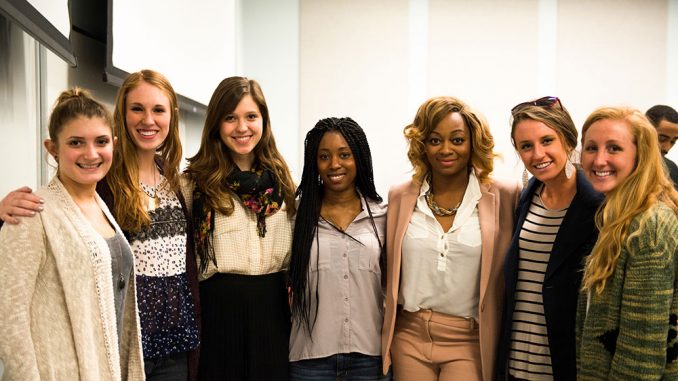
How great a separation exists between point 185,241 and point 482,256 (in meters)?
1.09

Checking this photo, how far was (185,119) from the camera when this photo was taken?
4305mm

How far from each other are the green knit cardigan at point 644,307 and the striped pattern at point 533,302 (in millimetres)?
366

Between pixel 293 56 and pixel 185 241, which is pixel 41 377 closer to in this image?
pixel 185 241

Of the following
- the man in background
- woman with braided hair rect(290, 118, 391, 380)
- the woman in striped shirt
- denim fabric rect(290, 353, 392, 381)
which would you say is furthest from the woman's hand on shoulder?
the man in background

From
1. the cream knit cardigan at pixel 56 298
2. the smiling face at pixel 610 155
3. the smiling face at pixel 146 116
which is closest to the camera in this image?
the cream knit cardigan at pixel 56 298

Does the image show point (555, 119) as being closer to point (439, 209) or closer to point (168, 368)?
point (439, 209)

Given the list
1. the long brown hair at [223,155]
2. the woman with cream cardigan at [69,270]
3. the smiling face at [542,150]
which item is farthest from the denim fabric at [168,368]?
the smiling face at [542,150]

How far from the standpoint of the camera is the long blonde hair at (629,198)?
1.65 m

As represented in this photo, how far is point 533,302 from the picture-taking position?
6.73ft

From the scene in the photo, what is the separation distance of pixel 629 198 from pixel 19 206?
5.45 ft

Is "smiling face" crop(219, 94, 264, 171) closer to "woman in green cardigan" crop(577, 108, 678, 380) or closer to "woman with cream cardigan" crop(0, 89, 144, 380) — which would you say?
"woman with cream cardigan" crop(0, 89, 144, 380)

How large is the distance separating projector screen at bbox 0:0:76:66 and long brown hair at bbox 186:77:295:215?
1.84 ft

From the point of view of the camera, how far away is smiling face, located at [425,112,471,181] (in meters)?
2.23

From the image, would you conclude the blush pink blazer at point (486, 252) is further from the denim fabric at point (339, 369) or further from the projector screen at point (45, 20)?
the projector screen at point (45, 20)
